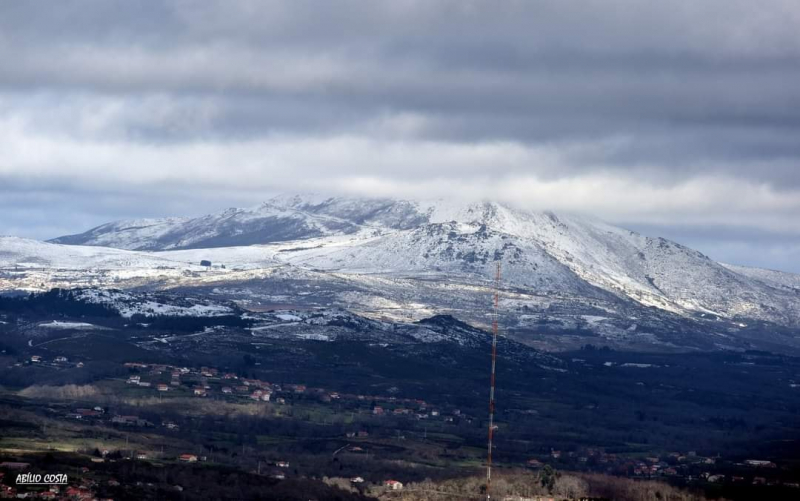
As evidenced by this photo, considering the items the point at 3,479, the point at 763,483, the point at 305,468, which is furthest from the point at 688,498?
the point at 3,479

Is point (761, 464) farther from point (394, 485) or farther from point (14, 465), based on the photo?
point (14, 465)

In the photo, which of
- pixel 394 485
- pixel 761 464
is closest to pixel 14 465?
pixel 394 485

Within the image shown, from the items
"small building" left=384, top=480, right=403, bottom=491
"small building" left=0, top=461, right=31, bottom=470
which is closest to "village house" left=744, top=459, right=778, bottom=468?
"small building" left=384, top=480, right=403, bottom=491

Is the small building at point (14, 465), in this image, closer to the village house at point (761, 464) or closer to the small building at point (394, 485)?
the small building at point (394, 485)

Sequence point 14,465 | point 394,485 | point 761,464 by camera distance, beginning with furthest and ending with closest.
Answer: point 761,464
point 394,485
point 14,465

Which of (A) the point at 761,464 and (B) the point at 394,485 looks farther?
(A) the point at 761,464

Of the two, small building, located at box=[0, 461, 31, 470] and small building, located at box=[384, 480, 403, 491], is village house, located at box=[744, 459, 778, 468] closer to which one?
small building, located at box=[384, 480, 403, 491]

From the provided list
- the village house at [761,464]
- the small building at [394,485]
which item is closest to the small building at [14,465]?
the small building at [394,485]

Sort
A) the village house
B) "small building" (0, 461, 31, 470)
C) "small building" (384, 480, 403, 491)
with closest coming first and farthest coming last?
"small building" (0, 461, 31, 470), "small building" (384, 480, 403, 491), the village house

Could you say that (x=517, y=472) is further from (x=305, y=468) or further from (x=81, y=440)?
(x=81, y=440)

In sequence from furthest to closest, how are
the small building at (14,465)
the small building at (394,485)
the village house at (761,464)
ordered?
the village house at (761,464), the small building at (394,485), the small building at (14,465)

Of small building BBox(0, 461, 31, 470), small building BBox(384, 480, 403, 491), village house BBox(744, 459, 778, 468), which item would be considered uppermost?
small building BBox(0, 461, 31, 470)
